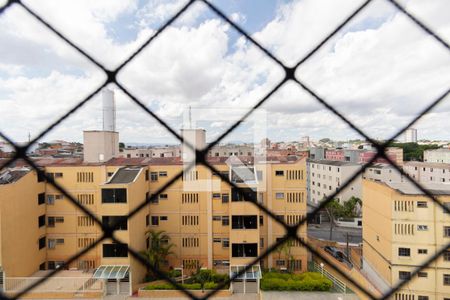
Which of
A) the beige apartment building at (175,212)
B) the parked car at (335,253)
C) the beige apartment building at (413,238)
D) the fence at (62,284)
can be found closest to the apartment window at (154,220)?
the beige apartment building at (175,212)

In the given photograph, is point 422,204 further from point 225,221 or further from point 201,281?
point 201,281

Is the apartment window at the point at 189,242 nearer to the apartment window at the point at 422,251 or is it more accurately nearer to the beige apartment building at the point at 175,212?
the beige apartment building at the point at 175,212

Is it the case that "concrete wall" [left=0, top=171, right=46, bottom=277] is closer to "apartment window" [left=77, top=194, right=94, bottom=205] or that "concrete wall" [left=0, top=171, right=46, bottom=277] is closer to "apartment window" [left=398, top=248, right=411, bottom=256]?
"apartment window" [left=77, top=194, right=94, bottom=205]

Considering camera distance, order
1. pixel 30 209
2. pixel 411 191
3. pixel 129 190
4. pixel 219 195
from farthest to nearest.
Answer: pixel 219 195, pixel 30 209, pixel 129 190, pixel 411 191

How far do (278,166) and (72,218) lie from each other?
162 inches

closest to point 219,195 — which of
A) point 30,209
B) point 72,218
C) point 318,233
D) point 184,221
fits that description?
point 184,221

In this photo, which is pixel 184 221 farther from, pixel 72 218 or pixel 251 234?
pixel 72 218

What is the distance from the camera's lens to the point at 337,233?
934 cm

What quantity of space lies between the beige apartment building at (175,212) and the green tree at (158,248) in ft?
0.41

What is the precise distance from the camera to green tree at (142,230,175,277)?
5.93 meters

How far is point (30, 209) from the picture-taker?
6.05 metres

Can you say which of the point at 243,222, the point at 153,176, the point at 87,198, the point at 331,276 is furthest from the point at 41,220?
the point at 331,276

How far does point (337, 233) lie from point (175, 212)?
5106mm

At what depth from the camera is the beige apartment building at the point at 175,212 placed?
19.2ft
